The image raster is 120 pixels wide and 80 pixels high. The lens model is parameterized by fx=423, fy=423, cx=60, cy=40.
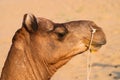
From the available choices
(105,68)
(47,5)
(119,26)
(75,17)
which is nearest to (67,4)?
(47,5)

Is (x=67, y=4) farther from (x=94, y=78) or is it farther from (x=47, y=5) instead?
(x=94, y=78)

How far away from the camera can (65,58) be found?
12.3 ft

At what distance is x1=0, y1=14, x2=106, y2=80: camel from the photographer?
359 centimetres

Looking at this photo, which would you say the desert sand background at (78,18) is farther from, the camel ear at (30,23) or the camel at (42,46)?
the camel ear at (30,23)

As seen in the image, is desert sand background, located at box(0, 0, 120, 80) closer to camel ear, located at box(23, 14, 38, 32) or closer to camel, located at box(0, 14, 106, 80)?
camel, located at box(0, 14, 106, 80)

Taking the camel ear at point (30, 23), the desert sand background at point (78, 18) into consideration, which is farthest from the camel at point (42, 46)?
the desert sand background at point (78, 18)

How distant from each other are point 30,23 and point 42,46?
220mm

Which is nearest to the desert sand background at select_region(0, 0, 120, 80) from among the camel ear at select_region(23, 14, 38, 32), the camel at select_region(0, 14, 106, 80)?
the camel at select_region(0, 14, 106, 80)

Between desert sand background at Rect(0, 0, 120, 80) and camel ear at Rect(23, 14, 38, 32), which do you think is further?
desert sand background at Rect(0, 0, 120, 80)

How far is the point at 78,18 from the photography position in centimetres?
1714

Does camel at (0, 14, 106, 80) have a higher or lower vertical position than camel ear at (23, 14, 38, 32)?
lower

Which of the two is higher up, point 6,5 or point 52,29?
point 52,29

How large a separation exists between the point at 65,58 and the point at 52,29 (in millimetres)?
283

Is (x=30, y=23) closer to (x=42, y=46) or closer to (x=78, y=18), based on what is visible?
(x=42, y=46)
